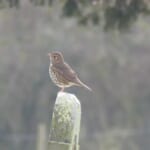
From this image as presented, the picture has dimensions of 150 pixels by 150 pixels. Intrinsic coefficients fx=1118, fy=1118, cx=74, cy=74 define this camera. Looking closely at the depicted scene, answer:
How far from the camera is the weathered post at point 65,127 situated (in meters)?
5.00

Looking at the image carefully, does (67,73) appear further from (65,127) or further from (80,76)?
(80,76)

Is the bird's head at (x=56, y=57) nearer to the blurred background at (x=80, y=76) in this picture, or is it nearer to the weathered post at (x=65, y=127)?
the weathered post at (x=65, y=127)

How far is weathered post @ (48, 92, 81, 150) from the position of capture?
5.00 meters

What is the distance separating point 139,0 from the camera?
1095 cm

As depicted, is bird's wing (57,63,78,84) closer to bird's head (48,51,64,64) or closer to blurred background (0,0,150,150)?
bird's head (48,51,64,64)

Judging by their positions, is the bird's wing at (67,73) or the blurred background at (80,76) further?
the blurred background at (80,76)

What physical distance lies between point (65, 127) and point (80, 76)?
19.1m

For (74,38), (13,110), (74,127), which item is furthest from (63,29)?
(74,127)

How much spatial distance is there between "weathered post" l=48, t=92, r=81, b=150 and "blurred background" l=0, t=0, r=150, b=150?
55.3 ft

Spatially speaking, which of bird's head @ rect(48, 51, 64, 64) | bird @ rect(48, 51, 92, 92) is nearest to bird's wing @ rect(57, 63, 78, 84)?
bird @ rect(48, 51, 92, 92)

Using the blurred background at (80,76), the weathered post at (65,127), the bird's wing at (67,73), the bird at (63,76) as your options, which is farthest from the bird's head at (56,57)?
the blurred background at (80,76)

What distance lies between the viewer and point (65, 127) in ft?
16.6

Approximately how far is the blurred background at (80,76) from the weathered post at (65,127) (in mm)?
16861

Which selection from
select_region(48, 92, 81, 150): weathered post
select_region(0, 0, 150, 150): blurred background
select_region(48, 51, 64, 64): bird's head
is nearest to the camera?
select_region(48, 92, 81, 150): weathered post
